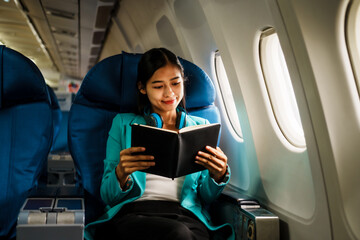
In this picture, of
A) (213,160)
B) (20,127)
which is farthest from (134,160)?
(20,127)

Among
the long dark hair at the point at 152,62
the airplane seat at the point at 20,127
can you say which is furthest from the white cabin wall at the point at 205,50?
the airplane seat at the point at 20,127

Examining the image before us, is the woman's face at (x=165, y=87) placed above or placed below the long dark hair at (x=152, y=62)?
below

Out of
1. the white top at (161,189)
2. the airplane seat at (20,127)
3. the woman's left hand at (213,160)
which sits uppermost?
the airplane seat at (20,127)

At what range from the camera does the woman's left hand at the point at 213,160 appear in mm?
1863

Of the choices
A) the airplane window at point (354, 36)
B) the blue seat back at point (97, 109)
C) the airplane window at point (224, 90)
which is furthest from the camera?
the airplane window at point (224, 90)

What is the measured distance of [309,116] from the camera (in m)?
1.80

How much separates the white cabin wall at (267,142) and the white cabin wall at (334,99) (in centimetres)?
8

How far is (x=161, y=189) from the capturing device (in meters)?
2.18

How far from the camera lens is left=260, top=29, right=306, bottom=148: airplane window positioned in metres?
2.46

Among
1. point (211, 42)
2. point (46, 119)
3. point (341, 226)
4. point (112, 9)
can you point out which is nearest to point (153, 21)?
point (211, 42)

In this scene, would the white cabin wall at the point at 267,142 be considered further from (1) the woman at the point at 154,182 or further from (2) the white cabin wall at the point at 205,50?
(1) the woman at the point at 154,182

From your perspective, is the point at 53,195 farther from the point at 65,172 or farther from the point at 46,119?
the point at 65,172

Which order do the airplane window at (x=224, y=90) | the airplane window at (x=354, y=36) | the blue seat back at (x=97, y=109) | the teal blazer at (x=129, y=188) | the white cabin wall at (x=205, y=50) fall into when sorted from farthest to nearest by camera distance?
1. the airplane window at (x=224, y=90)
2. the white cabin wall at (x=205, y=50)
3. the blue seat back at (x=97, y=109)
4. the teal blazer at (x=129, y=188)
5. the airplane window at (x=354, y=36)

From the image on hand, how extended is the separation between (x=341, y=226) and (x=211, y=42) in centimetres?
192
